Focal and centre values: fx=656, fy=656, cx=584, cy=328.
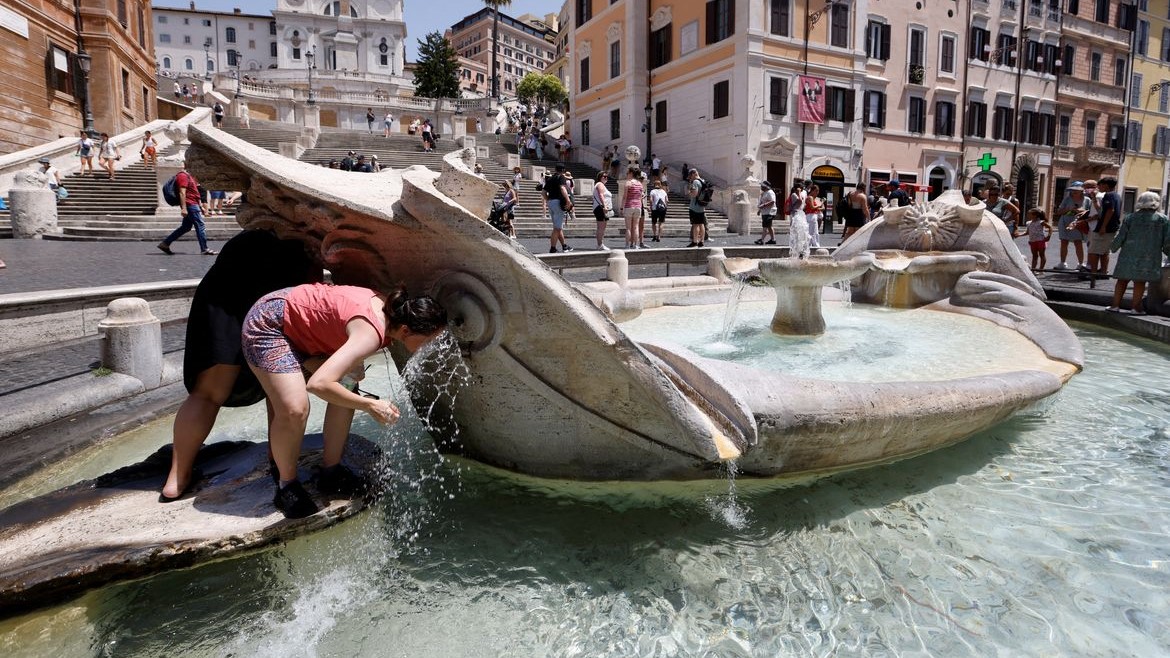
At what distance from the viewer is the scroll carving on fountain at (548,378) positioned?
2445mm

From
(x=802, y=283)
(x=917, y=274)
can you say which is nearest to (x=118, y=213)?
(x=802, y=283)

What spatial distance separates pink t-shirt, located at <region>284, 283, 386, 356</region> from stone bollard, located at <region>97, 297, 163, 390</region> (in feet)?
8.33

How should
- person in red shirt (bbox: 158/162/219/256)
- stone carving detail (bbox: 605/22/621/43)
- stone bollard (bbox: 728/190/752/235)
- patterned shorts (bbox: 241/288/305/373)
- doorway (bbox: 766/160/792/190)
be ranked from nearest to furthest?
1. patterned shorts (bbox: 241/288/305/373)
2. person in red shirt (bbox: 158/162/219/256)
3. stone bollard (bbox: 728/190/752/235)
4. doorway (bbox: 766/160/792/190)
5. stone carving detail (bbox: 605/22/621/43)

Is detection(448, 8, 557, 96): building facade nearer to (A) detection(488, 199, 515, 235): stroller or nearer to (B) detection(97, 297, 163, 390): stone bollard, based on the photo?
(A) detection(488, 199, 515, 235): stroller

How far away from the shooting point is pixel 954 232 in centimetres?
736

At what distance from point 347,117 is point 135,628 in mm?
44821

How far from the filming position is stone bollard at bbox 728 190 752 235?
800 inches

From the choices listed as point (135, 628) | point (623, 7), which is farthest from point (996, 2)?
point (135, 628)

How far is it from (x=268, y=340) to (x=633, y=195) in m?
10.9

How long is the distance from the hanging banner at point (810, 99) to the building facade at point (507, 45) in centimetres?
7464

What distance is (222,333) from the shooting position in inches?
99.6

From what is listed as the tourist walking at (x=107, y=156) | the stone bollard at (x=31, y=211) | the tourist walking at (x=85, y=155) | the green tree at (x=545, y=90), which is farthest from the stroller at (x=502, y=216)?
the green tree at (x=545, y=90)

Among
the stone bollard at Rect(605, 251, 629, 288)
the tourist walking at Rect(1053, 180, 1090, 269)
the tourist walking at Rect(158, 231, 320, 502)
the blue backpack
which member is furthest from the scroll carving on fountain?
the blue backpack

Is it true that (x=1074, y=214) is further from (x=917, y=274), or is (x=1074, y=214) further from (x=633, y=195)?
(x=633, y=195)
